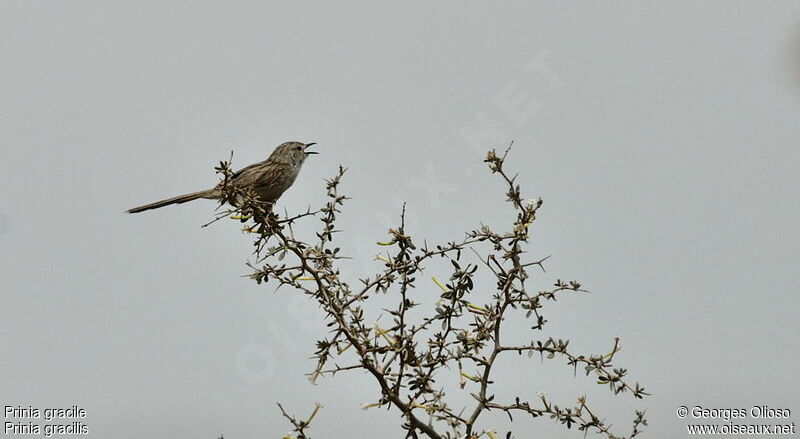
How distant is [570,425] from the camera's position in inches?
142

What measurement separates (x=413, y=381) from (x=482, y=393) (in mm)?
334

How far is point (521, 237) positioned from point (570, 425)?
0.81m

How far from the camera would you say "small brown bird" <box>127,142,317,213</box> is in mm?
7340

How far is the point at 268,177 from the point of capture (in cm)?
736

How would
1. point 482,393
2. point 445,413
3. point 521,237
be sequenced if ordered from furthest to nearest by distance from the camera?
1. point 521,237
2. point 482,393
3. point 445,413

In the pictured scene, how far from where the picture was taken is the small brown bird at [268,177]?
289 inches

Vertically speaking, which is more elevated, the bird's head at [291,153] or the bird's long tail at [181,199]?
the bird's head at [291,153]

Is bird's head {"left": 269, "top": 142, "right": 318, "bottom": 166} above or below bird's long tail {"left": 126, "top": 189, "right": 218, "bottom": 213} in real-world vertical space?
above

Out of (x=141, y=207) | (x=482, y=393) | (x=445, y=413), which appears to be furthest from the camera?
(x=141, y=207)

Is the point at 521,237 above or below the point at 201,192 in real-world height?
below

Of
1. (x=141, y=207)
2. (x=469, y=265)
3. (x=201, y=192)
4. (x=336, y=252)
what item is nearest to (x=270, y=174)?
(x=201, y=192)

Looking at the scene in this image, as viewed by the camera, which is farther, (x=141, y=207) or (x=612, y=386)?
(x=141, y=207)

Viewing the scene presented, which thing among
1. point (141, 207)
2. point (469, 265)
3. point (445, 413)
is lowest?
point (445, 413)

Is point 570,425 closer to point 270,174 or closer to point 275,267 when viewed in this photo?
point 275,267
